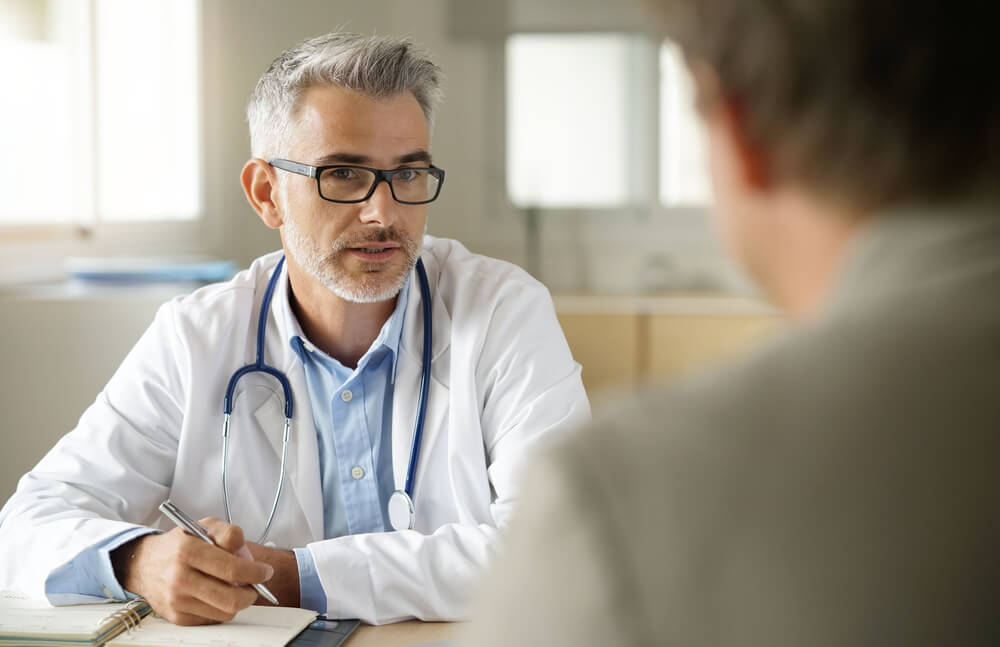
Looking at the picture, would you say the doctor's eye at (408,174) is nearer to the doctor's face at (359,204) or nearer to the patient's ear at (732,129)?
the doctor's face at (359,204)

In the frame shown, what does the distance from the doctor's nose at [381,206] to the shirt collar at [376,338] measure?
102mm

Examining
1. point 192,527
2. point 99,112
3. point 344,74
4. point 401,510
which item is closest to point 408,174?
point 344,74

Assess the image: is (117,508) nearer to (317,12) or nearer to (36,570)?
(36,570)

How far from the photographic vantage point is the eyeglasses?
5.00 ft

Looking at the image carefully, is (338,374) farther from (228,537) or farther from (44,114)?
(44,114)

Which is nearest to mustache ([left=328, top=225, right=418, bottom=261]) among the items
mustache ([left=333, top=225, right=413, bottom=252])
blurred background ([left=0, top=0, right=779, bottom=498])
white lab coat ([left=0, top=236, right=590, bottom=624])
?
mustache ([left=333, top=225, right=413, bottom=252])

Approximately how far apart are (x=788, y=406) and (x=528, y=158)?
9.17 feet

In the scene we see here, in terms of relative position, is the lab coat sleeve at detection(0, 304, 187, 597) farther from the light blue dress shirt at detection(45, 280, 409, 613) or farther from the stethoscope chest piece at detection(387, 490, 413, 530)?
the stethoscope chest piece at detection(387, 490, 413, 530)

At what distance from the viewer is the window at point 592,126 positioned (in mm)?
3068

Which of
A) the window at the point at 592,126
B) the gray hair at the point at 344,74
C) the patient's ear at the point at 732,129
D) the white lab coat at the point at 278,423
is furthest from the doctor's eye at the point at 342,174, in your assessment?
the window at the point at 592,126

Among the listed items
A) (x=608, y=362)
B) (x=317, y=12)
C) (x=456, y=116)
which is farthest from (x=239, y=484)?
(x=317, y=12)

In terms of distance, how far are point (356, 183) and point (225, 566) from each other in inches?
26.0

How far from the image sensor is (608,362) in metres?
2.94

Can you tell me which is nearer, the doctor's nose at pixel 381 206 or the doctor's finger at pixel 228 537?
the doctor's finger at pixel 228 537
